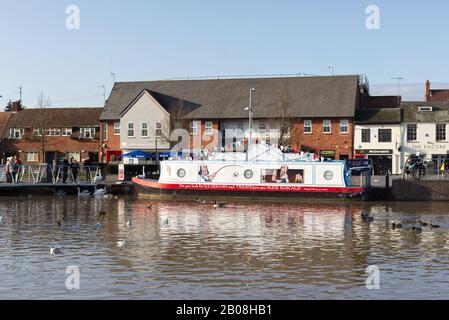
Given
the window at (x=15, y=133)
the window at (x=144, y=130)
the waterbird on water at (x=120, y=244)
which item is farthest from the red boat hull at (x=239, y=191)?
the window at (x=15, y=133)

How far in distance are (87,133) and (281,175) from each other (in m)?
39.9

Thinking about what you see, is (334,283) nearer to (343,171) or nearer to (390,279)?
(390,279)

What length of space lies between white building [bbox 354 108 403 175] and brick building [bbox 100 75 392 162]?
37.5 inches

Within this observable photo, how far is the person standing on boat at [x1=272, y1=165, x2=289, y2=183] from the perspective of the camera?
44750 millimetres

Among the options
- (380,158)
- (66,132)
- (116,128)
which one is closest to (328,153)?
A: (380,158)

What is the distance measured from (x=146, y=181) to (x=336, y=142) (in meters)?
26.2

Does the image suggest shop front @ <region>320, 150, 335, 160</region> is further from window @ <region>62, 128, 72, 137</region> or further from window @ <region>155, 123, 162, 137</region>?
window @ <region>62, 128, 72, 137</region>

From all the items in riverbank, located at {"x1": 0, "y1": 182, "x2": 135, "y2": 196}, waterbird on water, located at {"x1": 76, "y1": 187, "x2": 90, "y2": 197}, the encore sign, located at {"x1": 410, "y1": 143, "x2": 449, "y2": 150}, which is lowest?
waterbird on water, located at {"x1": 76, "y1": 187, "x2": 90, "y2": 197}

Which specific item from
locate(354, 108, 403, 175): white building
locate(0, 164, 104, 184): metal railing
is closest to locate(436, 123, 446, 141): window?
locate(354, 108, 403, 175): white building

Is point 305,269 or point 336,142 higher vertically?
point 336,142

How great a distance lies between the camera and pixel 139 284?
1761 cm

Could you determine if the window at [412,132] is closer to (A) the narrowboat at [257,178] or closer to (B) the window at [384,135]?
(B) the window at [384,135]
